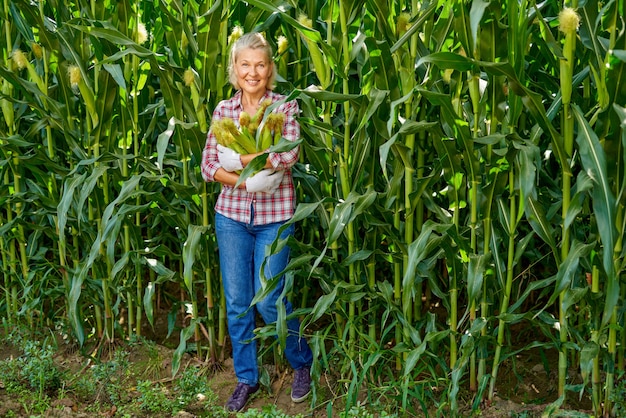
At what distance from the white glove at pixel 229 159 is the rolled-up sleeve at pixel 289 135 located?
0.55ft

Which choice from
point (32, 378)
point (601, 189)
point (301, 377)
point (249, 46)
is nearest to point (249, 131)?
point (249, 46)

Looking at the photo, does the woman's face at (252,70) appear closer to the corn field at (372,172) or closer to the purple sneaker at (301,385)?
the corn field at (372,172)

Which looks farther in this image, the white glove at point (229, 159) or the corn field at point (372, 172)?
the white glove at point (229, 159)

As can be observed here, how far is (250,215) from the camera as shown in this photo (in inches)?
146

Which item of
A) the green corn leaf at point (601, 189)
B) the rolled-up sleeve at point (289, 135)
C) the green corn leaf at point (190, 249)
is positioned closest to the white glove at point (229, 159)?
the rolled-up sleeve at point (289, 135)

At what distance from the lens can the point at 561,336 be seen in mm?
3367

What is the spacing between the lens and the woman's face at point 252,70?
3.53 meters

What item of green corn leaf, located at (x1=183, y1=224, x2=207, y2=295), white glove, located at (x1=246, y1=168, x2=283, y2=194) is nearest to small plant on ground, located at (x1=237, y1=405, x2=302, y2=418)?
green corn leaf, located at (x1=183, y1=224, x2=207, y2=295)

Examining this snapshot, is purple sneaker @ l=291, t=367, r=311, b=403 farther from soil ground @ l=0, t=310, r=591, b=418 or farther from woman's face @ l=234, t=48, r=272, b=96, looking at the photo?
woman's face @ l=234, t=48, r=272, b=96

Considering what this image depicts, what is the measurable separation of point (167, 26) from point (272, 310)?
1568mm

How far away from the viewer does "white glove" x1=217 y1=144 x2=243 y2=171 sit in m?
3.57

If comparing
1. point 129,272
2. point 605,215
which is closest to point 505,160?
point 605,215

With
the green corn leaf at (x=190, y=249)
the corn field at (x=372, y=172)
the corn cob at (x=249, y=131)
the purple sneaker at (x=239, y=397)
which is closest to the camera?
the corn field at (x=372, y=172)

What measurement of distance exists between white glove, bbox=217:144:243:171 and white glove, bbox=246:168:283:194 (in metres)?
0.09
